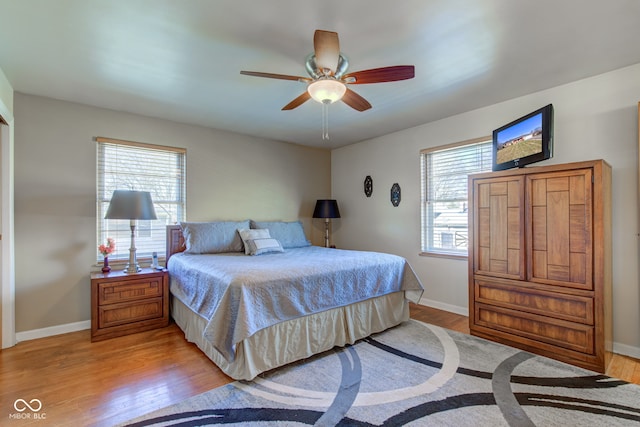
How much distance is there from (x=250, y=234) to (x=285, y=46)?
2.25 metres

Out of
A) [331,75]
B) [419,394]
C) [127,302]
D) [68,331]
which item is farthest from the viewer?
[68,331]

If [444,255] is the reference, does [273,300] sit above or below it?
below

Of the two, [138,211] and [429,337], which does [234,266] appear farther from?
[429,337]

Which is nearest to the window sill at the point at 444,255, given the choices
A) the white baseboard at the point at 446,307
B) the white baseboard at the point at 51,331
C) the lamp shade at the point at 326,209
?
the white baseboard at the point at 446,307

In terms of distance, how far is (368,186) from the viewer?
4.84m

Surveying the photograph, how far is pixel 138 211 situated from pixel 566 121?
437 cm

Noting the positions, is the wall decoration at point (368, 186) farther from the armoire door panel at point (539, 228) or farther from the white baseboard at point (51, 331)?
the white baseboard at point (51, 331)

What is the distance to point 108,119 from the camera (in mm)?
3453

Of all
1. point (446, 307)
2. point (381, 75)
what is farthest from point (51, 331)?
point (446, 307)

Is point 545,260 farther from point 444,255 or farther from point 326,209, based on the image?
point 326,209

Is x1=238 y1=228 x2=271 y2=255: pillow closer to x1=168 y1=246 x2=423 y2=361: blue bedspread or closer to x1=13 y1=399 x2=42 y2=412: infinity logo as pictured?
x1=168 y1=246 x2=423 y2=361: blue bedspread

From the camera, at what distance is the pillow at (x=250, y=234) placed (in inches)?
146

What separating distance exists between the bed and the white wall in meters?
1.12

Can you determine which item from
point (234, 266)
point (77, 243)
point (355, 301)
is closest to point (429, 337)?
point (355, 301)
